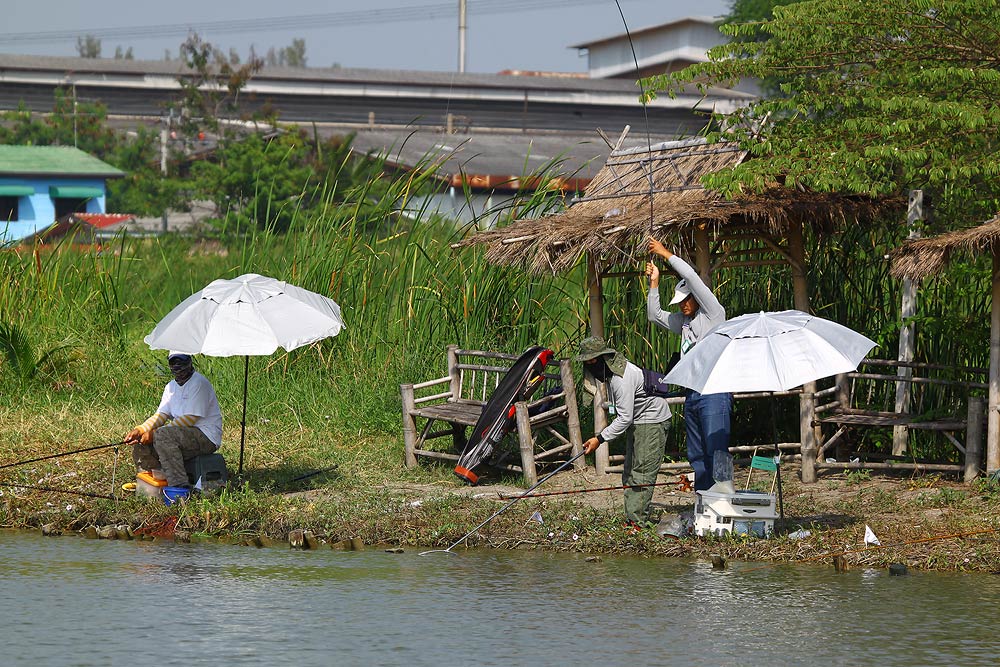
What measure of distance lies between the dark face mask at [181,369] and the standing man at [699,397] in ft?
11.5

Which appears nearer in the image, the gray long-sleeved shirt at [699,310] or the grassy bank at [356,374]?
the gray long-sleeved shirt at [699,310]

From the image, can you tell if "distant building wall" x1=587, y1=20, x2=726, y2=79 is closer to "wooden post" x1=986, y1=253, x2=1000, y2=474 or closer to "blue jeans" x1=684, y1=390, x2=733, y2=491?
"wooden post" x1=986, y1=253, x2=1000, y2=474

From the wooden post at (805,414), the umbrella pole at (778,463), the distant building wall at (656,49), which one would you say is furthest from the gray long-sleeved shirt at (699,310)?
the distant building wall at (656,49)

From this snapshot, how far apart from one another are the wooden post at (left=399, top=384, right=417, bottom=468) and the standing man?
2.90 metres

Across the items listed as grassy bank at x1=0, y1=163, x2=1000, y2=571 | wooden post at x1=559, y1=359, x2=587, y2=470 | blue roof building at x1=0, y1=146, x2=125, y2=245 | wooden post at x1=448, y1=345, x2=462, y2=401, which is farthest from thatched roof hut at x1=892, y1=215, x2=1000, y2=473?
blue roof building at x1=0, y1=146, x2=125, y2=245

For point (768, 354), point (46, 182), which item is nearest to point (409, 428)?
point (768, 354)

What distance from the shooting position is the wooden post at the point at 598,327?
11836mm

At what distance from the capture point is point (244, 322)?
10.5 meters

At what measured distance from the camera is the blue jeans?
986cm

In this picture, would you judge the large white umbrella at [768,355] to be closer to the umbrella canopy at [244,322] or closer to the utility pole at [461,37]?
the umbrella canopy at [244,322]

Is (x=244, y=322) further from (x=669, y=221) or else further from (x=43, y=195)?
(x=43, y=195)

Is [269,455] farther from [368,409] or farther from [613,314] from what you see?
[613,314]

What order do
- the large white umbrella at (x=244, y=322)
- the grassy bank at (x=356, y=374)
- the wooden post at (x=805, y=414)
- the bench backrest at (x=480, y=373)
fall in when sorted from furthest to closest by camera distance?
the bench backrest at (x=480, y=373) → the wooden post at (x=805, y=414) → the large white umbrella at (x=244, y=322) → the grassy bank at (x=356, y=374)

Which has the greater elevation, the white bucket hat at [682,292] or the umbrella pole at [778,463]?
the white bucket hat at [682,292]
